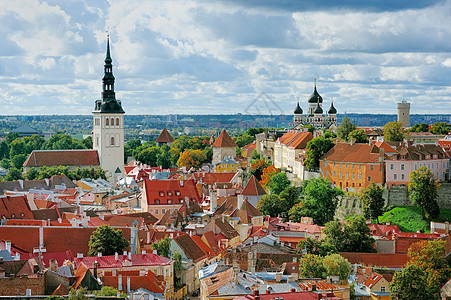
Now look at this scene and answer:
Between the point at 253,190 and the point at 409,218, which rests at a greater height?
the point at 253,190

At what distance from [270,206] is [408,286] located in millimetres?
28757

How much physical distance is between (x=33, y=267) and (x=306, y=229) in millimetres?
28431

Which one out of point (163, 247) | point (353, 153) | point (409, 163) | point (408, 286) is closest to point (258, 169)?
point (353, 153)

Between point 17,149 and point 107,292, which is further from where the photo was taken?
point 17,149

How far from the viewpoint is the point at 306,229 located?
62.2 m

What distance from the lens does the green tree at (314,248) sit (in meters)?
53.1

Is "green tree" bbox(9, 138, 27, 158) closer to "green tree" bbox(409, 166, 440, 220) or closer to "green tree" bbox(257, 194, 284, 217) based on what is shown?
"green tree" bbox(257, 194, 284, 217)

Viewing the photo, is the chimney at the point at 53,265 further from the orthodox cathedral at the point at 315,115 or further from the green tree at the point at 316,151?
the orthodox cathedral at the point at 315,115

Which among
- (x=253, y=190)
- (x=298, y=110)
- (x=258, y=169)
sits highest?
(x=298, y=110)

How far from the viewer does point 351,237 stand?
57.3m

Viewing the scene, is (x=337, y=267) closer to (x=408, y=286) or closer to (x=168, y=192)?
(x=408, y=286)

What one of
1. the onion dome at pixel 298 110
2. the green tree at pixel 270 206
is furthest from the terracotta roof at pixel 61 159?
the onion dome at pixel 298 110

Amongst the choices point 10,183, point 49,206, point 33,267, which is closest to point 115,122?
point 10,183

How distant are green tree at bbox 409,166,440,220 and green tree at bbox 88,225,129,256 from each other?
100ft
